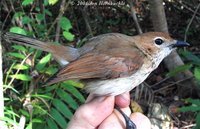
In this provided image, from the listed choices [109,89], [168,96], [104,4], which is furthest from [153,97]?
[109,89]

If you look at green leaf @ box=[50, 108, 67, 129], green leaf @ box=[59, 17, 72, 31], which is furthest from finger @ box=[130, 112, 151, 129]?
green leaf @ box=[59, 17, 72, 31]

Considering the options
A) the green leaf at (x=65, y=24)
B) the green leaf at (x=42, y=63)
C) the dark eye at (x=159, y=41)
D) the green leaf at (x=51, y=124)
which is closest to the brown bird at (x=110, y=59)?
the dark eye at (x=159, y=41)

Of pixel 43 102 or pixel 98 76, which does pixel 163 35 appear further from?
pixel 43 102

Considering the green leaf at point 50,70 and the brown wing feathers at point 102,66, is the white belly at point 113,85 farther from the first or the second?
the green leaf at point 50,70

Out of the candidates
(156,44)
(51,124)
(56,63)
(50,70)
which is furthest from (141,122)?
(56,63)

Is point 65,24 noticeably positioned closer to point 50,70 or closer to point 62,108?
point 50,70

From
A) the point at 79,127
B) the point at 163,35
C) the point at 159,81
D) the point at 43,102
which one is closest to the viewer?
the point at 79,127
